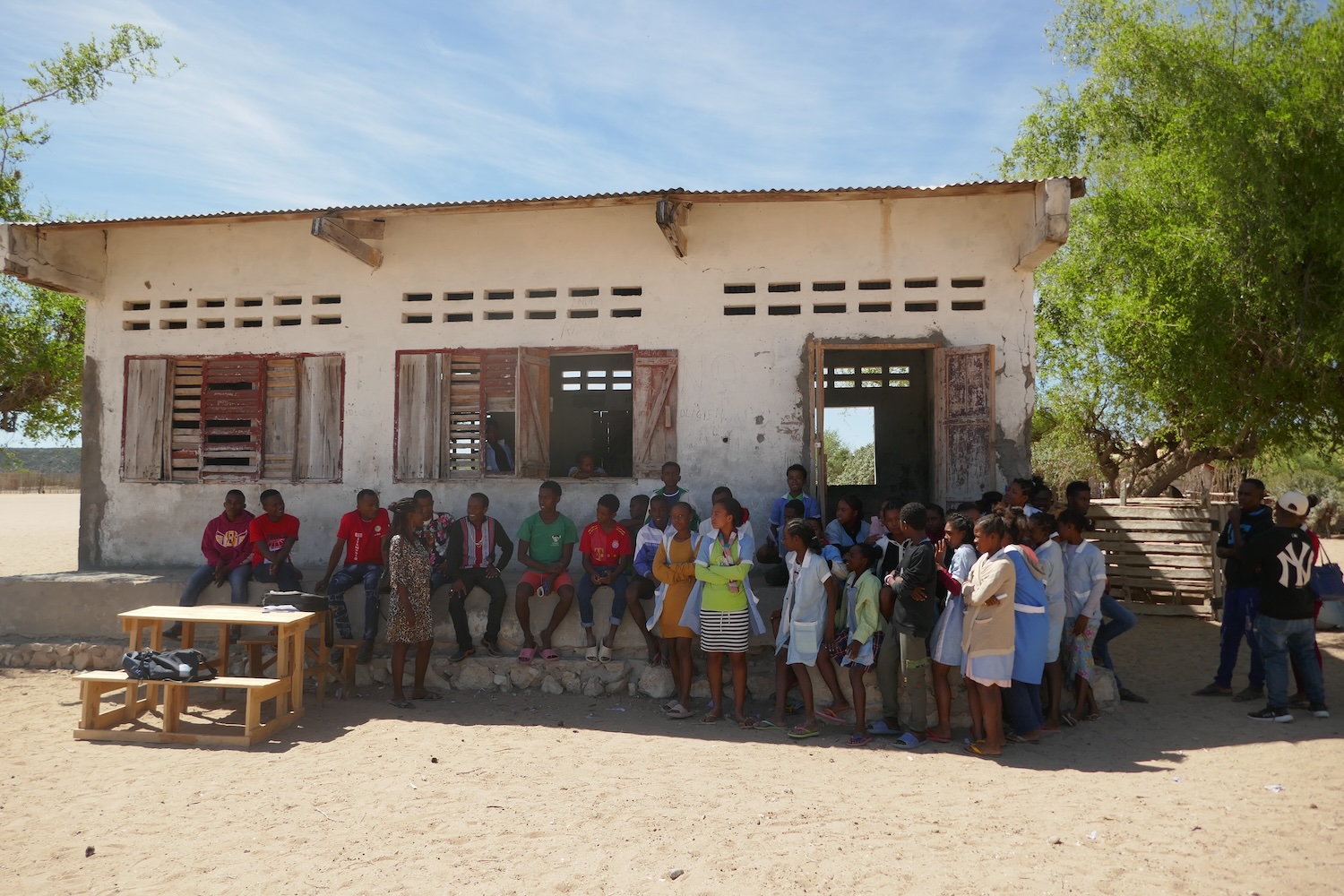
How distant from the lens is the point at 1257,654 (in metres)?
6.96

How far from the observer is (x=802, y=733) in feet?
20.2

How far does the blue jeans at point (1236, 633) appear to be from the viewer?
6.97 metres

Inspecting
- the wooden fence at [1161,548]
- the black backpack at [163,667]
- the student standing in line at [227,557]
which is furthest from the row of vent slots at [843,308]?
the black backpack at [163,667]

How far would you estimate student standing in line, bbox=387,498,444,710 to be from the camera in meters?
6.81

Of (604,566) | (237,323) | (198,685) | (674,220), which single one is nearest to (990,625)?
(604,566)

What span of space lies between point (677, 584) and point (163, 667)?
3.59 meters

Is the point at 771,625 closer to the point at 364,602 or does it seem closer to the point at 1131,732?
the point at 1131,732

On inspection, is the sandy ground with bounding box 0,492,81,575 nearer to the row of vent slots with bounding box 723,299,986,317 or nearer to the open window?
the open window

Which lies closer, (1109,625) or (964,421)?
(1109,625)

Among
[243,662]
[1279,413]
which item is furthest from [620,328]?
[1279,413]

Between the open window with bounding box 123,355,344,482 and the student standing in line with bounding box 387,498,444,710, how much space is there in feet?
7.56

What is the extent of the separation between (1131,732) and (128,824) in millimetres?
6172

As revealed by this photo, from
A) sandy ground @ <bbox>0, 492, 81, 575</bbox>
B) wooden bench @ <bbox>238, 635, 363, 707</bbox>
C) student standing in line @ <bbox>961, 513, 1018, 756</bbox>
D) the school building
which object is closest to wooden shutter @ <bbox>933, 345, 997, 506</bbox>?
the school building

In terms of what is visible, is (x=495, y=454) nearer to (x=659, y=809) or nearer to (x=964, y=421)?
(x=964, y=421)
